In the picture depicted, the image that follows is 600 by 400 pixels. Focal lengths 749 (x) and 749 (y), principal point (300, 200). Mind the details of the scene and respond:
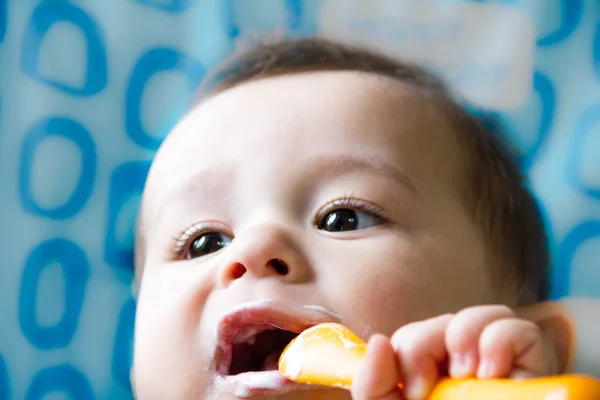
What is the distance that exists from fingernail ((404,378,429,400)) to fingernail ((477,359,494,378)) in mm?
33

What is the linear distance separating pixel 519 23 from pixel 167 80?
1.60ft

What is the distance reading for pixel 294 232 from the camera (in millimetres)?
639

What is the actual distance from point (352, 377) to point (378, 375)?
4 centimetres

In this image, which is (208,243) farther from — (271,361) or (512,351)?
(512,351)

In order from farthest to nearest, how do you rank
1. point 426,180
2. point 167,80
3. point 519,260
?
point 167,80 → point 519,260 → point 426,180

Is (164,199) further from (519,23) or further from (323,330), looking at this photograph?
(519,23)

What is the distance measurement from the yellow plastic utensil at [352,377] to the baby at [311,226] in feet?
0.13

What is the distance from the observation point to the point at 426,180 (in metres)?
0.69

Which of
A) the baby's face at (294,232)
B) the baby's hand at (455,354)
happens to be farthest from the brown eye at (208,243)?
the baby's hand at (455,354)

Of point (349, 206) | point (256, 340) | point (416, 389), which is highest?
point (349, 206)

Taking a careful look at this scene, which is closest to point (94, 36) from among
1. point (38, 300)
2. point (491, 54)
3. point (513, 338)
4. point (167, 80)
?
point (167, 80)

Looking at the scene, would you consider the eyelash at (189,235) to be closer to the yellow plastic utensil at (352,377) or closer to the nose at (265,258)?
the nose at (265,258)

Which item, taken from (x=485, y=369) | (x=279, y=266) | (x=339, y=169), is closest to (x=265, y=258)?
(x=279, y=266)

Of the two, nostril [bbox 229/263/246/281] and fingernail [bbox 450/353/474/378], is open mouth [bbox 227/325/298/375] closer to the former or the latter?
nostril [bbox 229/263/246/281]
